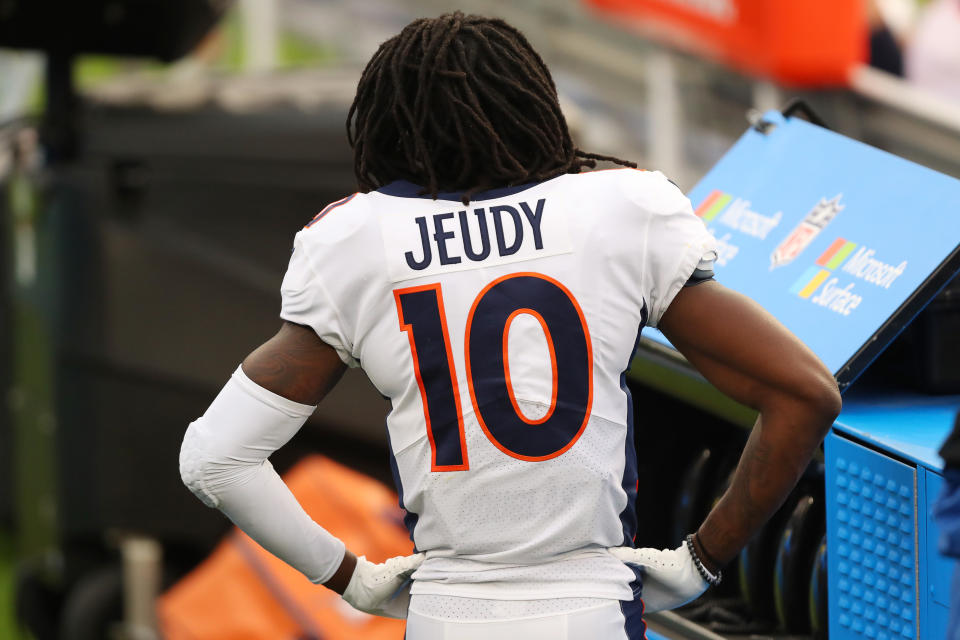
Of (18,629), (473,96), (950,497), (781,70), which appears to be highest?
(473,96)

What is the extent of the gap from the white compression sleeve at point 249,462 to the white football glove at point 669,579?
412 mm

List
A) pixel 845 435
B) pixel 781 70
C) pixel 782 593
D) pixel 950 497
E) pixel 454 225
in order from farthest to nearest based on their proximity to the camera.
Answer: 1. pixel 781 70
2. pixel 782 593
3. pixel 845 435
4. pixel 454 225
5. pixel 950 497

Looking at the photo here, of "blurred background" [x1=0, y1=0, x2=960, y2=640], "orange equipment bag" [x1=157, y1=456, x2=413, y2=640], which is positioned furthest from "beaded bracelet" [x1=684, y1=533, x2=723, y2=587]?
"blurred background" [x1=0, y1=0, x2=960, y2=640]

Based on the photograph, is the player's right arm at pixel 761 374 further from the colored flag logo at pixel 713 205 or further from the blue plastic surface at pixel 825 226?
the colored flag logo at pixel 713 205

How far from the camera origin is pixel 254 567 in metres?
3.80

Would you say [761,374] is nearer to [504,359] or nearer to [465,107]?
[504,359]

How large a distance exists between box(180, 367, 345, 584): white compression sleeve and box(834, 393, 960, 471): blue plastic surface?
794 mm

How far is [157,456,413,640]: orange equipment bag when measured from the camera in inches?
141

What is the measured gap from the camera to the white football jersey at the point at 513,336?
1.42 metres

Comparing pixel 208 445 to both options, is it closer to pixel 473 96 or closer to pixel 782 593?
pixel 473 96

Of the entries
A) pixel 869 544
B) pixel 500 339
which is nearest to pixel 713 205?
pixel 869 544

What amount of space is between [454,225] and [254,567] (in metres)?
2.58

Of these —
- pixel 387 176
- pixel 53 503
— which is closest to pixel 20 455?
pixel 53 503

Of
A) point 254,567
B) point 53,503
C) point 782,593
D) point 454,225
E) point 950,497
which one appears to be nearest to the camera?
point 950,497
